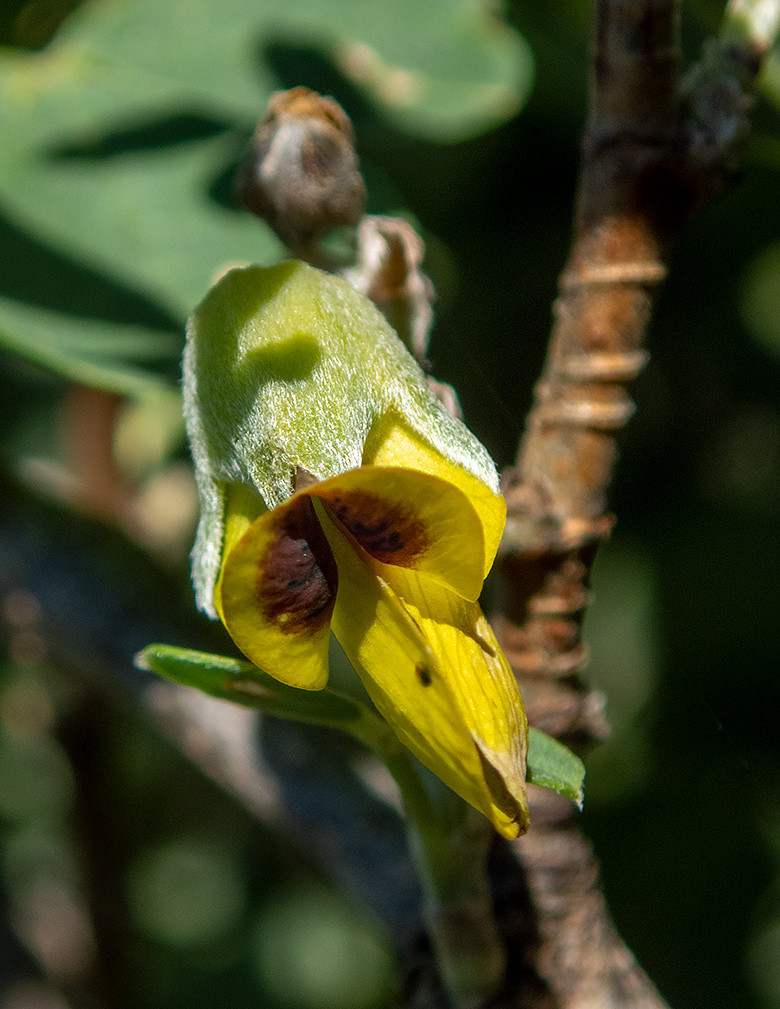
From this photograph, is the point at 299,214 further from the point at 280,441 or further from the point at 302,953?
the point at 302,953

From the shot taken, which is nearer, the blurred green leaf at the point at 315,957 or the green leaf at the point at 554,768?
the green leaf at the point at 554,768

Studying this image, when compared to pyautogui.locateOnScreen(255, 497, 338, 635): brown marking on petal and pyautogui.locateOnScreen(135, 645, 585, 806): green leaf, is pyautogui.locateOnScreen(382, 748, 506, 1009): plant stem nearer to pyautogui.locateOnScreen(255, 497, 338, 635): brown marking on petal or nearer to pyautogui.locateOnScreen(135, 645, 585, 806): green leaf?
pyautogui.locateOnScreen(135, 645, 585, 806): green leaf

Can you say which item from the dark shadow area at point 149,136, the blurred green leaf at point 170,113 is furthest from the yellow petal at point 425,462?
the dark shadow area at point 149,136

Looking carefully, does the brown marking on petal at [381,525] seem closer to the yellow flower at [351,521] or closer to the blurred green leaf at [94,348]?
the yellow flower at [351,521]

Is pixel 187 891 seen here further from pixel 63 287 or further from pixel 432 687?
pixel 432 687

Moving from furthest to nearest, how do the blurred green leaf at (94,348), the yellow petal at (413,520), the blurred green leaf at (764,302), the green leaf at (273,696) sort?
the blurred green leaf at (764,302)
the blurred green leaf at (94,348)
the green leaf at (273,696)
the yellow petal at (413,520)

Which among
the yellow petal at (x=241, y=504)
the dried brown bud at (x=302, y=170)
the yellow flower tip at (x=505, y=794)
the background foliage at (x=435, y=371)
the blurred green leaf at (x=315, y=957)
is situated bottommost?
the blurred green leaf at (x=315, y=957)

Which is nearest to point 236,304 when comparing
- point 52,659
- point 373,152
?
point 52,659

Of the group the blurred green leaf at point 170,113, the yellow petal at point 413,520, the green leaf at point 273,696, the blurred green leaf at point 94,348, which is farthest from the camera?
the blurred green leaf at point 170,113
